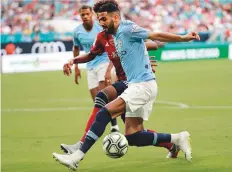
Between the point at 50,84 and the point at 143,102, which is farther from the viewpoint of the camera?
the point at 50,84

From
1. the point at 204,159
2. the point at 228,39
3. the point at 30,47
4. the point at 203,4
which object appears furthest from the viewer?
the point at 203,4

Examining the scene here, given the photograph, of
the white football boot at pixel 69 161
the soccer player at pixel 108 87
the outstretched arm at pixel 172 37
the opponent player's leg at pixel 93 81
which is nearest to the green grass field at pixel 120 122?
the soccer player at pixel 108 87

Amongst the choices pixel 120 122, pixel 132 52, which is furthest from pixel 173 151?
pixel 120 122

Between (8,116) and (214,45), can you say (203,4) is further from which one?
(8,116)

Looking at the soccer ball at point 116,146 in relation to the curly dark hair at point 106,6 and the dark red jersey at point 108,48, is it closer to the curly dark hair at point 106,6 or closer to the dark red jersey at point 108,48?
the dark red jersey at point 108,48

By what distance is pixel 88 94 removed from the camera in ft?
66.9

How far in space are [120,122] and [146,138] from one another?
5.17m

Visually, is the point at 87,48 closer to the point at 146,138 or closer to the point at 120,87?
the point at 120,87

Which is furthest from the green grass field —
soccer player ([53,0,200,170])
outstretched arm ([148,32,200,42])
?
outstretched arm ([148,32,200,42])

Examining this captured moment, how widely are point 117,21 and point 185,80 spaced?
14607mm

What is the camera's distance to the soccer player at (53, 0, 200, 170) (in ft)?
27.7

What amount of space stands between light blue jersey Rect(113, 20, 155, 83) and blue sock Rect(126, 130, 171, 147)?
711mm

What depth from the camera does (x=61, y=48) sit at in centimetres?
3012

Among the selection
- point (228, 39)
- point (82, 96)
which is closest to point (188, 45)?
point (228, 39)
